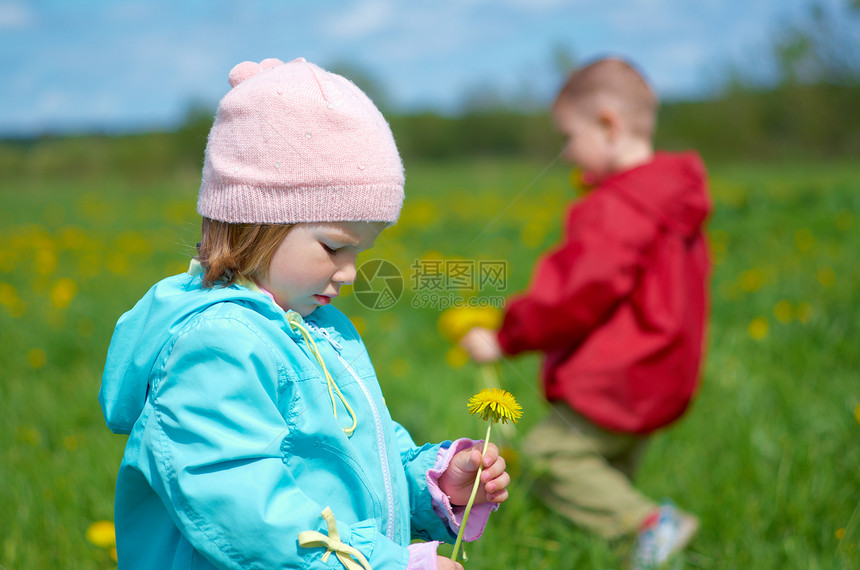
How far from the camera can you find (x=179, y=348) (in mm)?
968

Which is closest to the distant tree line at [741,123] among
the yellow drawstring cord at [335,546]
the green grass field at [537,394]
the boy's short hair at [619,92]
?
the green grass field at [537,394]

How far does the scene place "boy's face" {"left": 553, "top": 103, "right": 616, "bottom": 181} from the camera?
243 cm

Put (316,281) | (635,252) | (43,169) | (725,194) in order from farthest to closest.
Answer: (43,169) → (725,194) → (635,252) → (316,281)

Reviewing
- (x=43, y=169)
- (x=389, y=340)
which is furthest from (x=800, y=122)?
(x=43, y=169)

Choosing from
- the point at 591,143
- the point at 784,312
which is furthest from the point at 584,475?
the point at 784,312

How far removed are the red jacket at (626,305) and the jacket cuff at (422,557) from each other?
4.29ft

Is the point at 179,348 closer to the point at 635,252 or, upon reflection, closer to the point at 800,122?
the point at 635,252

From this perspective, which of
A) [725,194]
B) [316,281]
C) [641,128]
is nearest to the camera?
[316,281]

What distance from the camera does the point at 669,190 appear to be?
2.28 metres

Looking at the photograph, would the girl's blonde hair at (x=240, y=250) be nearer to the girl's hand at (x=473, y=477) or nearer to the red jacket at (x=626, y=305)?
the girl's hand at (x=473, y=477)

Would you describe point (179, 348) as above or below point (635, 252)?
above

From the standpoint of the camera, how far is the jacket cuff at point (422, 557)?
99 centimetres

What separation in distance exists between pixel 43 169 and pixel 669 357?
22443mm

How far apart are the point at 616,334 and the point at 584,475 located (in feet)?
1.59
